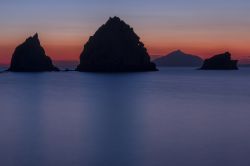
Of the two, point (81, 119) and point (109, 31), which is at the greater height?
point (109, 31)

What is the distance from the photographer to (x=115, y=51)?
179m

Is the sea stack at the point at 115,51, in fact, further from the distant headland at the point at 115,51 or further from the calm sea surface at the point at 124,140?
the calm sea surface at the point at 124,140

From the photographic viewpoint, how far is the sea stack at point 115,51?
17738 centimetres

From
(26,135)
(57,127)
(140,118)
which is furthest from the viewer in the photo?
(140,118)

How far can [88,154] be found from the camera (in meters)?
15.1

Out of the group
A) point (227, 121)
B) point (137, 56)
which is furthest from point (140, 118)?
point (137, 56)

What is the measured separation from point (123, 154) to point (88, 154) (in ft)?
4.17

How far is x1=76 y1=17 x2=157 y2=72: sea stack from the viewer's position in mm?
177375

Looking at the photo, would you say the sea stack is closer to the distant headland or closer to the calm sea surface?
the distant headland

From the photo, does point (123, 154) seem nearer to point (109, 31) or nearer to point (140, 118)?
point (140, 118)

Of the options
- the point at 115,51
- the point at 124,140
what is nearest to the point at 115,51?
the point at 115,51

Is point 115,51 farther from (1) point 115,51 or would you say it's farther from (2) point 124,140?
(2) point 124,140

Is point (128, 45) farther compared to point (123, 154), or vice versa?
point (128, 45)

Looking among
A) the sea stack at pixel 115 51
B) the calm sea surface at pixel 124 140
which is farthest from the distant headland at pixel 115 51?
the calm sea surface at pixel 124 140
